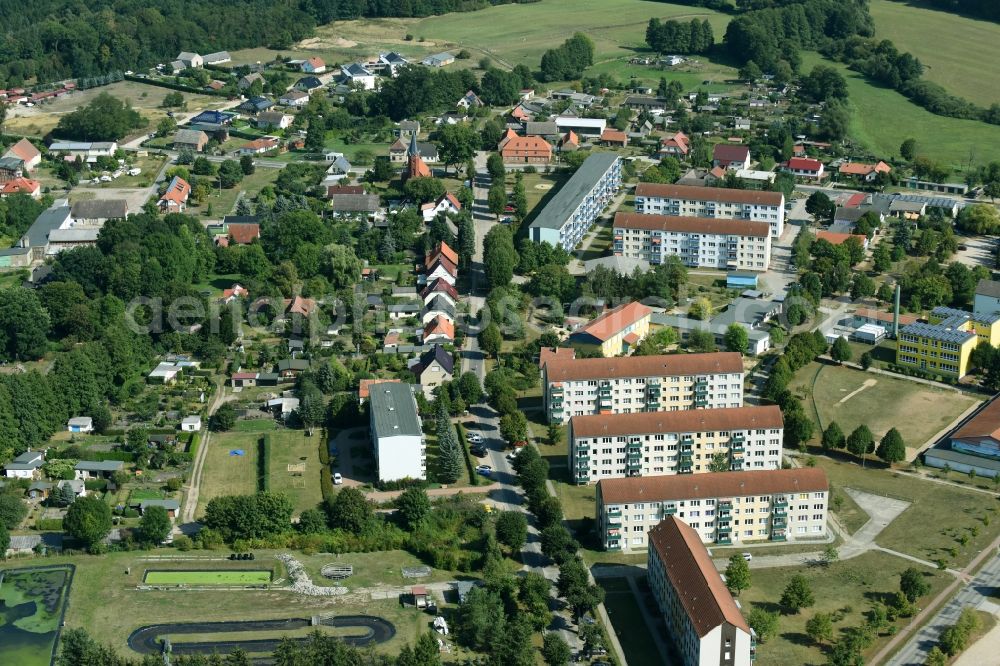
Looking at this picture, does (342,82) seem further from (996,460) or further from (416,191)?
(996,460)

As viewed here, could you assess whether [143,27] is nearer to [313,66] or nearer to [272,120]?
[313,66]

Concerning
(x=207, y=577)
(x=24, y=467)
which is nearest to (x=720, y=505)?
(x=207, y=577)

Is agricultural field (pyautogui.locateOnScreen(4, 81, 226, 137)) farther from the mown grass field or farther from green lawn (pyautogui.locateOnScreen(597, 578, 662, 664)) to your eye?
green lawn (pyautogui.locateOnScreen(597, 578, 662, 664))

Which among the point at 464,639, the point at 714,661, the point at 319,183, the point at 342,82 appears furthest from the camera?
the point at 342,82

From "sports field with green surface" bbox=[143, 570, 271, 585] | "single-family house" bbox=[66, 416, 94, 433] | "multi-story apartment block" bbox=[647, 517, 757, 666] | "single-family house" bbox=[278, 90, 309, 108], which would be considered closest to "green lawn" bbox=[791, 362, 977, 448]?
"multi-story apartment block" bbox=[647, 517, 757, 666]

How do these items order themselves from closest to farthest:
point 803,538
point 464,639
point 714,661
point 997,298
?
point 714,661 → point 464,639 → point 803,538 → point 997,298

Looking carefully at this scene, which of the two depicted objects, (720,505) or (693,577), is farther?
(720,505)

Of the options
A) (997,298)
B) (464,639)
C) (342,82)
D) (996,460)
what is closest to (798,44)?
(342,82)
